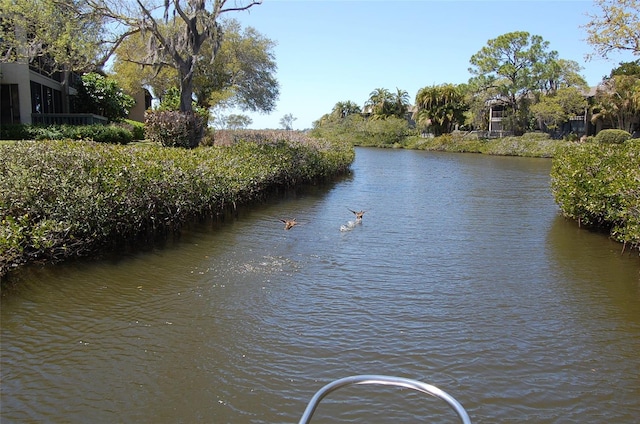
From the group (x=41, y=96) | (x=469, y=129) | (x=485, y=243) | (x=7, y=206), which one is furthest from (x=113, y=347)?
(x=469, y=129)

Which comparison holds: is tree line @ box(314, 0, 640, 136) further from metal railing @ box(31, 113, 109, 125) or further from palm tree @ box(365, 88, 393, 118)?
metal railing @ box(31, 113, 109, 125)

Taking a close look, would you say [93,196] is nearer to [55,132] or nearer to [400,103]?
[55,132]

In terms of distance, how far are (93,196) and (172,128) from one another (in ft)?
41.2

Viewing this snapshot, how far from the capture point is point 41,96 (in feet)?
92.6

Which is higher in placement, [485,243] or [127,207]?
[127,207]

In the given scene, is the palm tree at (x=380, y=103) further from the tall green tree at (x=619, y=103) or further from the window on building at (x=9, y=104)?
the window on building at (x=9, y=104)

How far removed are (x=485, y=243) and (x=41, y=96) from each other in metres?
25.7

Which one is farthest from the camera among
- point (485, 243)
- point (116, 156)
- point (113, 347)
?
point (485, 243)

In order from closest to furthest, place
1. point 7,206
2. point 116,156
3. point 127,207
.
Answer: point 7,206 → point 127,207 → point 116,156

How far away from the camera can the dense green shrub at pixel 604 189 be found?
9946 millimetres

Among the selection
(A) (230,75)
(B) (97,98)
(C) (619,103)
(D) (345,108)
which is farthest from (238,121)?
(D) (345,108)

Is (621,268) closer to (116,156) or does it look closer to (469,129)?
(116,156)

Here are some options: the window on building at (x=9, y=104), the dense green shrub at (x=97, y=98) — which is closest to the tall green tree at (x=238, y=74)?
the dense green shrub at (x=97, y=98)

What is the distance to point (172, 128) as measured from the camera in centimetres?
2080
